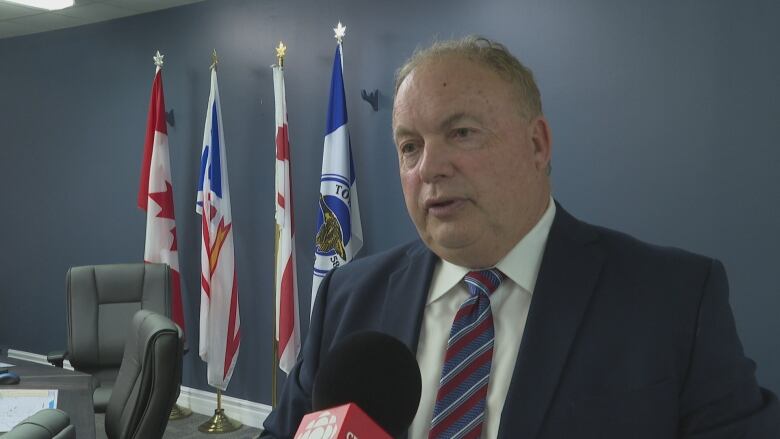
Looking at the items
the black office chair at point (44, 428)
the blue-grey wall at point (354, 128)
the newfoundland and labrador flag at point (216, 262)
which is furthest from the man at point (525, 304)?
the newfoundland and labrador flag at point (216, 262)

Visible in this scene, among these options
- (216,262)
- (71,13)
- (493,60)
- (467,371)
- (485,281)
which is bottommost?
(216,262)

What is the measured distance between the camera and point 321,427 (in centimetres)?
71

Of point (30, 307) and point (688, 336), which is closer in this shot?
point (688, 336)

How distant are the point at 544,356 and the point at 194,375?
13.4 feet

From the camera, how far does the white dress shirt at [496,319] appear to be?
3.28ft

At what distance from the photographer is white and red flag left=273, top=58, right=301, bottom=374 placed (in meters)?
3.80

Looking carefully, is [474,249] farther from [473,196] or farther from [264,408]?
[264,408]

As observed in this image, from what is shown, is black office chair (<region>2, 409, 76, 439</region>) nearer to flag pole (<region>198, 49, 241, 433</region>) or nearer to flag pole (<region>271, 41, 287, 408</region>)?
flag pole (<region>271, 41, 287, 408</region>)

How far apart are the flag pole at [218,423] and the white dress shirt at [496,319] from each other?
11.1 feet

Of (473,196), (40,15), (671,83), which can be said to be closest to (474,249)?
(473,196)

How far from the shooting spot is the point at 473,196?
0.99m

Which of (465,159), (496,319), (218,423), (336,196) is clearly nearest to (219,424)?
(218,423)

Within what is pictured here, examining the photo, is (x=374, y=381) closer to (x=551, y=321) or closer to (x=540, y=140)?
(x=551, y=321)

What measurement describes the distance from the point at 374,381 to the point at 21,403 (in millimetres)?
1956
